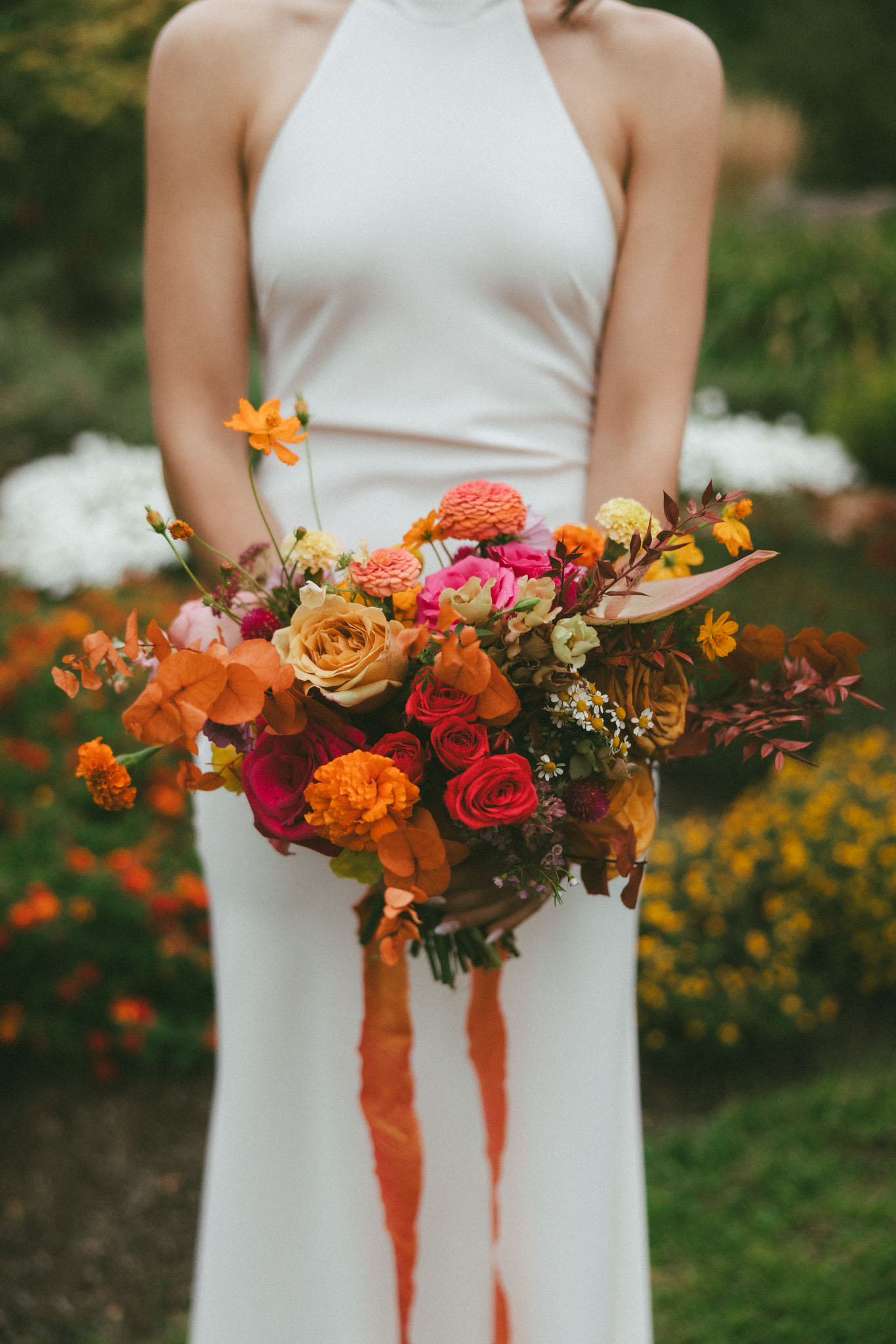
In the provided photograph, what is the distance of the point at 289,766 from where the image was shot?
126cm

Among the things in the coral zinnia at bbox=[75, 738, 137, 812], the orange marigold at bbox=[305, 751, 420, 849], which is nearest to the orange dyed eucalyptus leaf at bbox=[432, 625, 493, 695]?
the orange marigold at bbox=[305, 751, 420, 849]

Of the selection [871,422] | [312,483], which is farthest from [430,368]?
[871,422]

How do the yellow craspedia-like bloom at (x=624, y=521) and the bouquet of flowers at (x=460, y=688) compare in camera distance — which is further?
the yellow craspedia-like bloom at (x=624, y=521)

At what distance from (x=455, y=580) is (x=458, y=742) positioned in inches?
7.0

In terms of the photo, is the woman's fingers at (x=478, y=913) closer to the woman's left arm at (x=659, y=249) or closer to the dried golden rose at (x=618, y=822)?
the dried golden rose at (x=618, y=822)

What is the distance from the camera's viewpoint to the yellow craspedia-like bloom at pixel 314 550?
4.20 ft

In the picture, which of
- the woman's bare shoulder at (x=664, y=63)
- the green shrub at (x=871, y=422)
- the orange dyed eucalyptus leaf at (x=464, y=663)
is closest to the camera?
the orange dyed eucalyptus leaf at (x=464, y=663)

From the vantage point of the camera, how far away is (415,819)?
1.24m

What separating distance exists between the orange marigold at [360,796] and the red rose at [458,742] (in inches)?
1.8

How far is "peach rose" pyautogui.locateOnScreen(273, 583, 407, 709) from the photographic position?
118 cm

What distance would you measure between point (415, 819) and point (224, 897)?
67 centimetres

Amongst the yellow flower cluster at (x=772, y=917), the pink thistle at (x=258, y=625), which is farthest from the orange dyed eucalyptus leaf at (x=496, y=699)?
the yellow flower cluster at (x=772, y=917)

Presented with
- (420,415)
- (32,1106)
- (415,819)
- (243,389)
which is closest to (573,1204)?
(415,819)

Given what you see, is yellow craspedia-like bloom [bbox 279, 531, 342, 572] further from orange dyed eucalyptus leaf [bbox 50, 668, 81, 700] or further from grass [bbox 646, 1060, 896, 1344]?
grass [bbox 646, 1060, 896, 1344]
